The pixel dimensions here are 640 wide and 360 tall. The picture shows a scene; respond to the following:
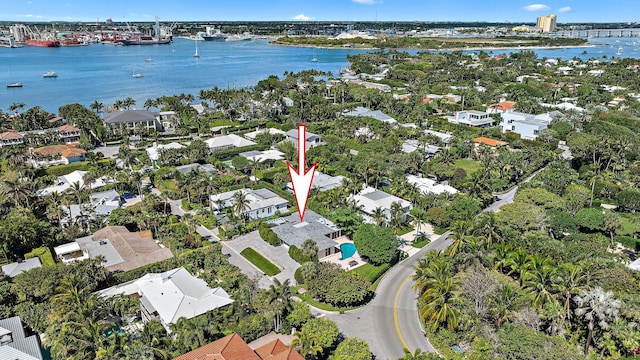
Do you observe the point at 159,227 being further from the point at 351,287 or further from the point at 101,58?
the point at 101,58

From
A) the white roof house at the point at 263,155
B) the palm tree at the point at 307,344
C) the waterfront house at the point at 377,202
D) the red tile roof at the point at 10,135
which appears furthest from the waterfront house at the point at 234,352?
the red tile roof at the point at 10,135

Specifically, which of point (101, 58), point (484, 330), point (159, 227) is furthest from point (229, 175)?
point (101, 58)

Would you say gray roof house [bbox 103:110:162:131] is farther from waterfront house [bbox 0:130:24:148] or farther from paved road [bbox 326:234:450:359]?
paved road [bbox 326:234:450:359]

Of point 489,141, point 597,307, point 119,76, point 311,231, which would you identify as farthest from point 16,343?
point 119,76

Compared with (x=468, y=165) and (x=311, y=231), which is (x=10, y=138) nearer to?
(x=311, y=231)

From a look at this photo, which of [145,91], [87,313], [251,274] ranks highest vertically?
[145,91]

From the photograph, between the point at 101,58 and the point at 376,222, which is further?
the point at 101,58

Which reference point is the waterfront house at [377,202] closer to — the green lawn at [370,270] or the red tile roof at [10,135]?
the green lawn at [370,270]
